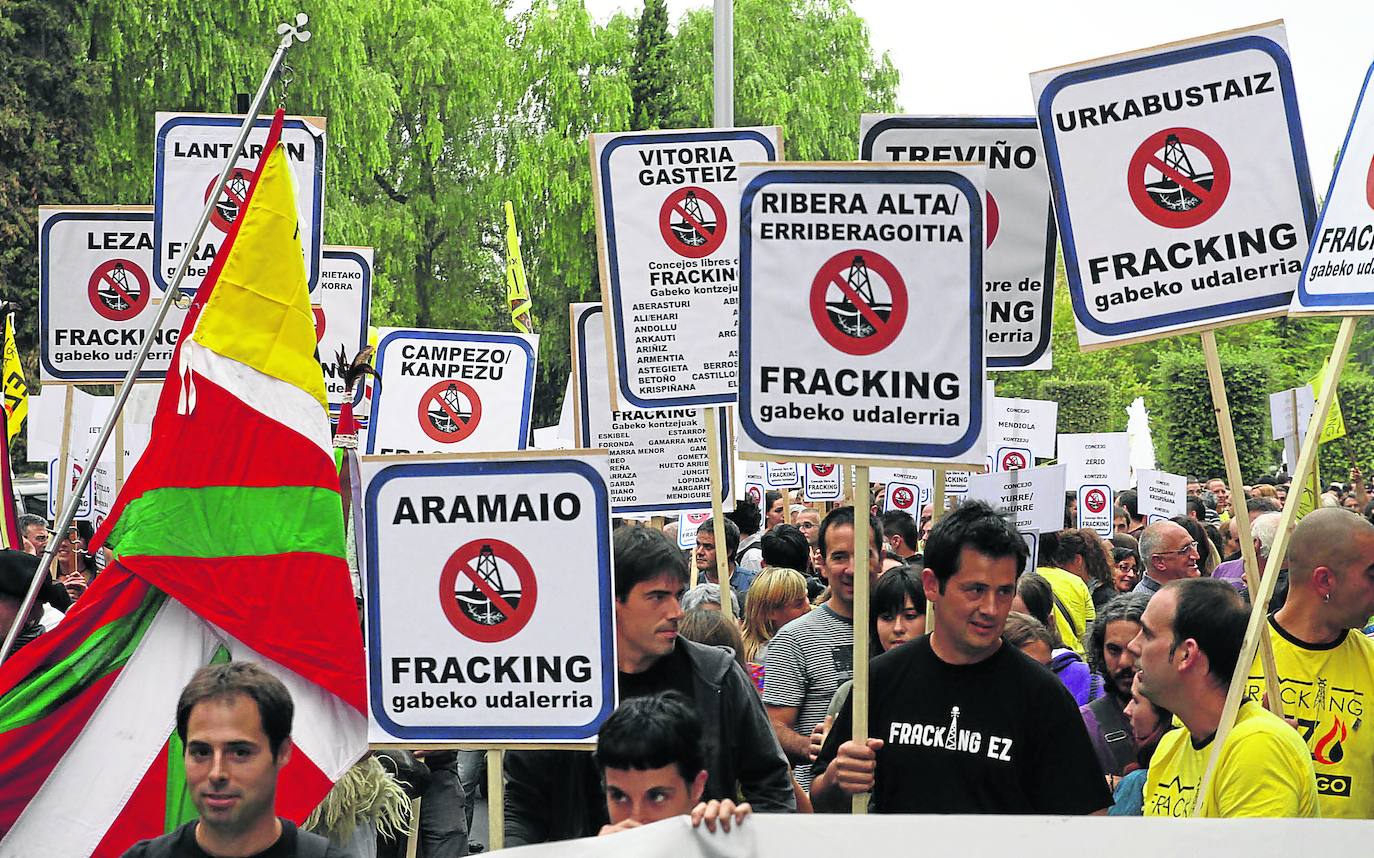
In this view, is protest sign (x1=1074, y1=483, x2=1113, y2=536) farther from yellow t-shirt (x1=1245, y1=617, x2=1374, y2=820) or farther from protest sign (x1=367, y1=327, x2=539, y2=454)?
yellow t-shirt (x1=1245, y1=617, x2=1374, y2=820)

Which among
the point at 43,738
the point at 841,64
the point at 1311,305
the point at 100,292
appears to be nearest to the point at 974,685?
the point at 1311,305

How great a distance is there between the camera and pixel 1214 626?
4.57 m

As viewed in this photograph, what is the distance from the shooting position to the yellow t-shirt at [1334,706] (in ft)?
16.8

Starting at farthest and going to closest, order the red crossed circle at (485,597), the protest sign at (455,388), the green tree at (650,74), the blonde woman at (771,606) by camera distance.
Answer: the green tree at (650,74) → the protest sign at (455,388) → the blonde woman at (771,606) → the red crossed circle at (485,597)

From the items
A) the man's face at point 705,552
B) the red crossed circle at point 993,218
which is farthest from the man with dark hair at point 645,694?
the man's face at point 705,552

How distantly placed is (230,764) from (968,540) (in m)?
2.02

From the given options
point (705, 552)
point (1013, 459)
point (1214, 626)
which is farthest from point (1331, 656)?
point (1013, 459)

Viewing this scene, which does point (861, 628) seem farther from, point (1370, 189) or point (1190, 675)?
point (1370, 189)

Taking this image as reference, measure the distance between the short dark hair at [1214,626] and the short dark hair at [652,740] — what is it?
1.25 metres

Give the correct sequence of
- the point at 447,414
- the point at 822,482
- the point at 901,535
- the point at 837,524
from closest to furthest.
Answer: the point at 837,524, the point at 901,535, the point at 447,414, the point at 822,482

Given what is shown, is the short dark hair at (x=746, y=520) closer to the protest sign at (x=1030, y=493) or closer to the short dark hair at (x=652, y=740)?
the protest sign at (x=1030, y=493)

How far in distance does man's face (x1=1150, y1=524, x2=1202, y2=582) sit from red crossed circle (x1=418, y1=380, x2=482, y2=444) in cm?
Result: 409

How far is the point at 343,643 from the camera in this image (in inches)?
210

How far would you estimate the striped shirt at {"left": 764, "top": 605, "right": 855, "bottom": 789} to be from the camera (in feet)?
22.0
